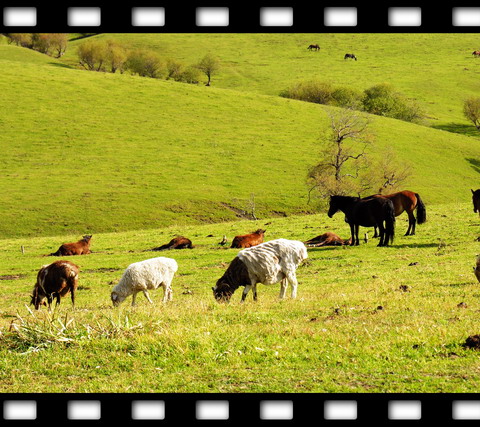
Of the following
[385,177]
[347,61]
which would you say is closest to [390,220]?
[385,177]

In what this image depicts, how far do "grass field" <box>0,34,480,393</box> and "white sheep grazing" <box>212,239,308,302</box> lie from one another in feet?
1.94

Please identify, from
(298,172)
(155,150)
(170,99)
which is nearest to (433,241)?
(298,172)

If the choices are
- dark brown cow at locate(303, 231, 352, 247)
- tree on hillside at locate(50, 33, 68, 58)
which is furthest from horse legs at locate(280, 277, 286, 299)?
tree on hillside at locate(50, 33, 68, 58)

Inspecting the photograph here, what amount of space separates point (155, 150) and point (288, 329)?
60274 mm

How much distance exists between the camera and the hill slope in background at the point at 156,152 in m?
53.6

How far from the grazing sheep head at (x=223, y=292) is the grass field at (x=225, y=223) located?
47 centimetres

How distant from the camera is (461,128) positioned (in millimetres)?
103812

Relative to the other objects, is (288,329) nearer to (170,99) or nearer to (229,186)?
(229,186)

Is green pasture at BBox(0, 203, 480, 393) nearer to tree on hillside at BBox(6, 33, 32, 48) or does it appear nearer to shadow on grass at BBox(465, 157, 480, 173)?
shadow on grass at BBox(465, 157, 480, 173)

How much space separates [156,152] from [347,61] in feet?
263

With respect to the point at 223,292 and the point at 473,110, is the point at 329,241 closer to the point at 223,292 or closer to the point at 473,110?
the point at 223,292

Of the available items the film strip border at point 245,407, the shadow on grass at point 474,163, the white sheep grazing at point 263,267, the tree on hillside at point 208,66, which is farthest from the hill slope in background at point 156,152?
the film strip border at point 245,407

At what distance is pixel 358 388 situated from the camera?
8070mm

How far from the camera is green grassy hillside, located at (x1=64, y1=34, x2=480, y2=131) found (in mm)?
120150
